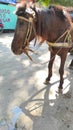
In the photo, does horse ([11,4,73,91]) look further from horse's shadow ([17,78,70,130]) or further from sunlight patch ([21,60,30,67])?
sunlight patch ([21,60,30,67])

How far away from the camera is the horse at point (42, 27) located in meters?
2.72

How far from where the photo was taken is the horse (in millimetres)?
2719

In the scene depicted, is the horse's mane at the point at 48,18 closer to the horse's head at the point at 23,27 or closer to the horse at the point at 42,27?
the horse at the point at 42,27

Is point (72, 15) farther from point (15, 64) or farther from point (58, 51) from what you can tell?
point (15, 64)

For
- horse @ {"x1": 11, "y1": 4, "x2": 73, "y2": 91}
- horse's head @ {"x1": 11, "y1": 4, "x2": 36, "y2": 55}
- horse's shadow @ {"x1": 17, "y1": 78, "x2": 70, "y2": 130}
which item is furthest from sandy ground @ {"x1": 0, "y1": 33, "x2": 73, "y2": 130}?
horse's head @ {"x1": 11, "y1": 4, "x2": 36, "y2": 55}

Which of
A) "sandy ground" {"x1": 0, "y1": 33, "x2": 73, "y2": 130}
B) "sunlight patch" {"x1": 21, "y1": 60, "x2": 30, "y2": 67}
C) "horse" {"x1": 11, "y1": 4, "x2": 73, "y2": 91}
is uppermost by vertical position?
"horse" {"x1": 11, "y1": 4, "x2": 73, "y2": 91}

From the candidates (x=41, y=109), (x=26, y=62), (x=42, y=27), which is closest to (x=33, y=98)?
(x=41, y=109)

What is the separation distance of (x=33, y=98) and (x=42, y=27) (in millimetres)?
1122

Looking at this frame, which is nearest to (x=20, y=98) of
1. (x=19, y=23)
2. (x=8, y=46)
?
(x=19, y=23)

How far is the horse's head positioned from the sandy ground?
855mm

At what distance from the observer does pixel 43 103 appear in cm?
337

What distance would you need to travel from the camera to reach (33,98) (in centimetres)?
349

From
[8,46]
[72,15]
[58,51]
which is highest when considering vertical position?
[72,15]

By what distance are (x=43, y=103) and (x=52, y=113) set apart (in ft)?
0.90
